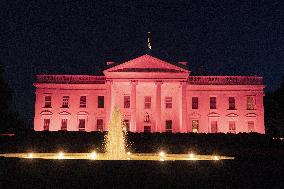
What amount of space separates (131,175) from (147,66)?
35148mm

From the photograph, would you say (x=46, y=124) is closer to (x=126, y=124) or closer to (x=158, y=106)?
(x=126, y=124)

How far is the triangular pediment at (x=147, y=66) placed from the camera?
4524cm

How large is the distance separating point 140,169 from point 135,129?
3423cm

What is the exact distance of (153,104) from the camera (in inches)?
1879

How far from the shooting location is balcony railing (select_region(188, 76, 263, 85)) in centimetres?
4912

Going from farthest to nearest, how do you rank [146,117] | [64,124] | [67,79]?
[67,79] < [64,124] < [146,117]

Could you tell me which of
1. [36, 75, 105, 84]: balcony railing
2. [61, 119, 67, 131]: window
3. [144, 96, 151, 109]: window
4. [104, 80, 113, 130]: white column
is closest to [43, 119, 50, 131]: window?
[61, 119, 67, 131]: window

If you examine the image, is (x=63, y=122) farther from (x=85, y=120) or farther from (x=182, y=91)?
(x=182, y=91)

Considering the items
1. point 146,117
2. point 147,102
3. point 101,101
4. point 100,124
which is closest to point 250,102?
point 147,102

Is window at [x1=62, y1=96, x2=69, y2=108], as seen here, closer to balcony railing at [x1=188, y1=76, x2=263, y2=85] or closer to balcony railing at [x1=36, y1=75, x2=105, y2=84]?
balcony railing at [x1=36, y1=75, x2=105, y2=84]

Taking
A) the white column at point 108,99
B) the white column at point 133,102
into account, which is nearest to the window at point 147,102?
the white column at point 133,102

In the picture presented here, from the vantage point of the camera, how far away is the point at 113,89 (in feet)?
151

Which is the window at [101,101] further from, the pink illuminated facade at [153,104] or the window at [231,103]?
the window at [231,103]

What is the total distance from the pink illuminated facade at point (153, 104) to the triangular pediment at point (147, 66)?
6.18ft
